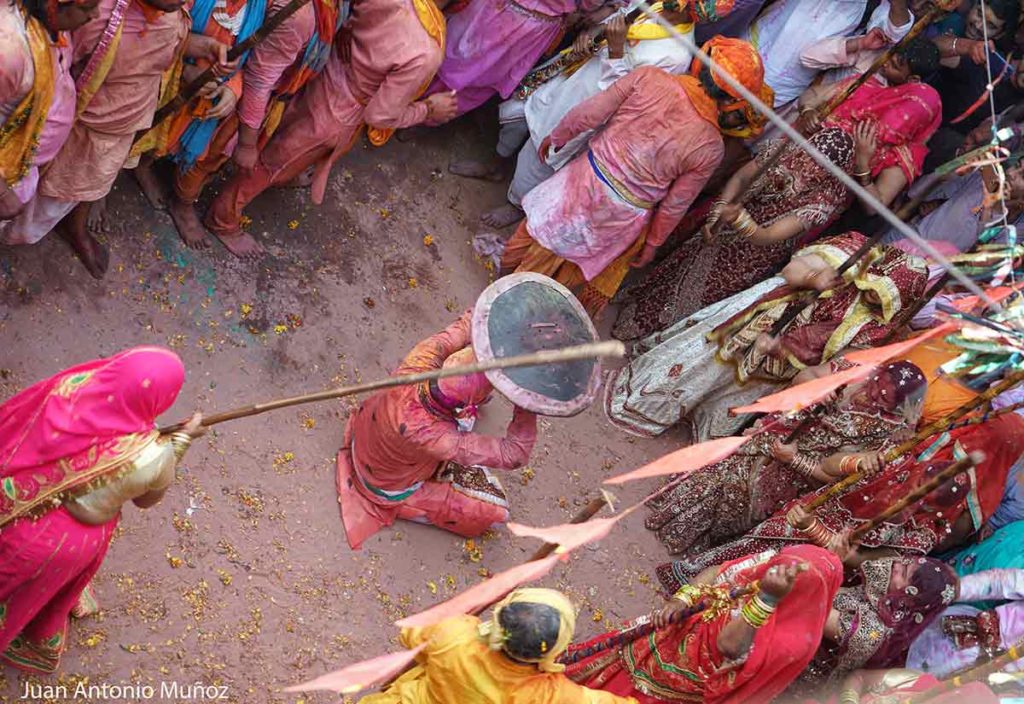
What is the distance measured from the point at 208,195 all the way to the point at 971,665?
479cm

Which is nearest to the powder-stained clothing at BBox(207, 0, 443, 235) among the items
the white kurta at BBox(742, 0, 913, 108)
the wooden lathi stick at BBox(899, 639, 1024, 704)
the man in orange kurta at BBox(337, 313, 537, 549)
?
the man in orange kurta at BBox(337, 313, 537, 549)

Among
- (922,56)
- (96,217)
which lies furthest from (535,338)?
(922,56)

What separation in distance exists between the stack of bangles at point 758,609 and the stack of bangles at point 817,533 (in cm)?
148

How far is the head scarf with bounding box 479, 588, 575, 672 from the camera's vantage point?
4230 millimetres

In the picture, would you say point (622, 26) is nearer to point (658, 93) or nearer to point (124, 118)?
point (658, 93)

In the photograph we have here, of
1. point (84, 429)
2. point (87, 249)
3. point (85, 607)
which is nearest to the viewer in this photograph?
point (84, 429)

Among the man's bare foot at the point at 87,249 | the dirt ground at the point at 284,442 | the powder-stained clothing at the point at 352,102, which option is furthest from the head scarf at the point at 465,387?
the man's bare foot at the point at 87,249

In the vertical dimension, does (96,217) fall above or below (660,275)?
above

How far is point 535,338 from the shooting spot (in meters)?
5.52

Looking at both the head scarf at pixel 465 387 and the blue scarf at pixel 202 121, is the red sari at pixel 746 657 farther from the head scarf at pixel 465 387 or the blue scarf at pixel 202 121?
the blue scarf at pixel 202 121

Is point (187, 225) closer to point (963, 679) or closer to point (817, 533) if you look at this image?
point (817, 533)

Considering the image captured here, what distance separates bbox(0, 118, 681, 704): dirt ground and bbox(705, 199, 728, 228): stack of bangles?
1164mm

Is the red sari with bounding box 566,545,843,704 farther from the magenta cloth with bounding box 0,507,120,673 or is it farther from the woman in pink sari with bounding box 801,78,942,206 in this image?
the woman in pink sari with bounding box 801,78,942,206

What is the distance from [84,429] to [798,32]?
500 centimetres
